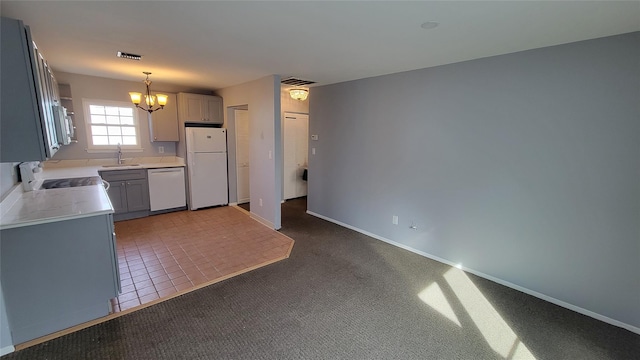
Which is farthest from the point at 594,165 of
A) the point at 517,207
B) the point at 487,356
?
the point at 487,356

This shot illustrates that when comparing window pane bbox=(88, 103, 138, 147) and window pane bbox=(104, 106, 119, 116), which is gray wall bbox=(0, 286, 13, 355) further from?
window pane bbox=(104, 106, 119, 116)

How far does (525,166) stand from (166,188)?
17.5 feet

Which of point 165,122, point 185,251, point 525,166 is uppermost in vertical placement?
point 165,122

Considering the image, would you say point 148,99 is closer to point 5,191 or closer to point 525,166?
point 5,191

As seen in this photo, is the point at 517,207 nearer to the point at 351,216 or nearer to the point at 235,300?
the point at 351,216

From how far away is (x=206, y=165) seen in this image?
5.20 metres

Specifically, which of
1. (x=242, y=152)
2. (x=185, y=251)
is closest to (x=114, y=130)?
(x=242, y=152)

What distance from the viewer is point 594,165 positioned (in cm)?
231

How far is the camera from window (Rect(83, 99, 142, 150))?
4.56 meters

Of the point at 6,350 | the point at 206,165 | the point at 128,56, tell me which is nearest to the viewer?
the point at 6,350

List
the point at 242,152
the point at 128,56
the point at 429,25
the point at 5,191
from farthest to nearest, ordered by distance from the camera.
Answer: the point at 242,152 < the point at 128,56 < the point at 5,191 < the point at 429,25

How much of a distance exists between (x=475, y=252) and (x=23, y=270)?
13.3 feet

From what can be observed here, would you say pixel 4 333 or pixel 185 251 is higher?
pixel 4 333

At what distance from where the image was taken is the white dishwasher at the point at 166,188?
482 centimetres
